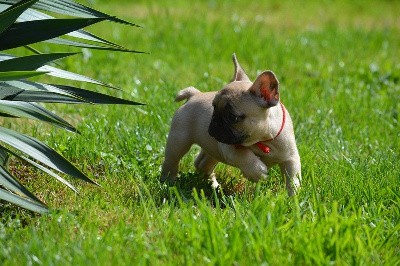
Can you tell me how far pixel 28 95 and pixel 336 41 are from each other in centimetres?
538

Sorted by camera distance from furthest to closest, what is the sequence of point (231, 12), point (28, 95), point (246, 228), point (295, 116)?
point (231, 12)
point (295, 116)
point (28, 95)
point (246, 228)

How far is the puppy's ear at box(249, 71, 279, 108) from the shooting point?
4664 mm

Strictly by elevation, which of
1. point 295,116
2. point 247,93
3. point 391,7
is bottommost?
point 391,7

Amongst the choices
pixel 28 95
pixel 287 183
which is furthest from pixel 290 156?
pixel 28 95

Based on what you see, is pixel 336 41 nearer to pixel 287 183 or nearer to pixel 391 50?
pixel 391 50

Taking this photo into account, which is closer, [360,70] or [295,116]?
[295,116]

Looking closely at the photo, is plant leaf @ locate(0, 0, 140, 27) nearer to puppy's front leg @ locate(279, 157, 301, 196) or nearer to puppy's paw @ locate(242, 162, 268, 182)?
puppy's paw @ locate(242, 162, 268, 182)

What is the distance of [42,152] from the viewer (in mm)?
4250

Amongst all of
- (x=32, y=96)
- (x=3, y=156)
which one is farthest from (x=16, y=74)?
(x=3, y=156)

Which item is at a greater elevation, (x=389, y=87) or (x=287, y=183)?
(x=287, y=183)

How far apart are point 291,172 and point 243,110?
48 cm

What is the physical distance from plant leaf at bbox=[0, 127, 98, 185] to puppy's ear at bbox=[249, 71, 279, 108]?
1057 mm

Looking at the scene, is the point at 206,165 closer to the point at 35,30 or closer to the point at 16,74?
the point at 35,30

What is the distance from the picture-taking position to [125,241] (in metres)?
3.91
